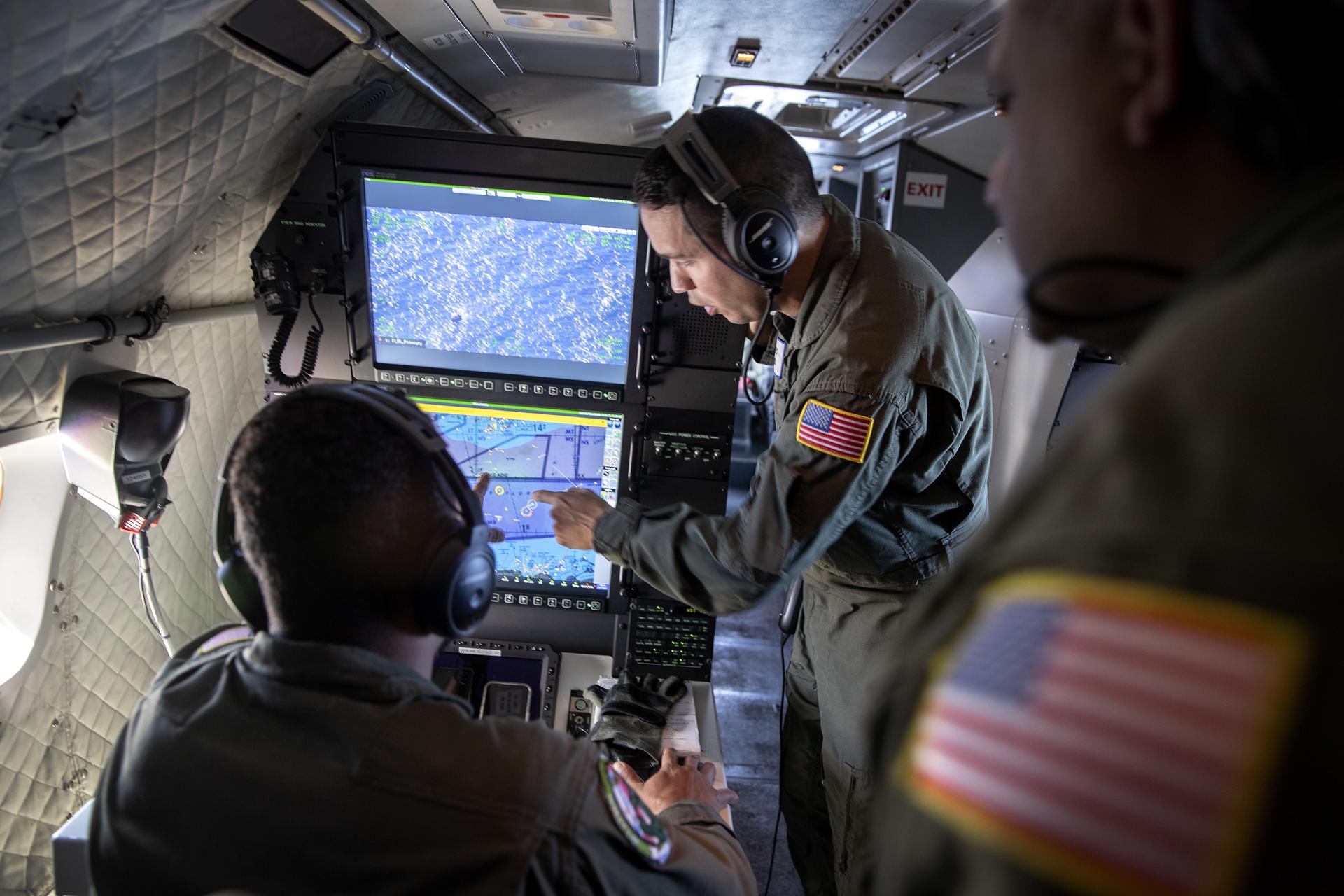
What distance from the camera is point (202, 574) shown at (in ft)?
8.15

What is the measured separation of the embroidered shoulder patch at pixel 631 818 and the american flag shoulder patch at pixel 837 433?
2.33ft

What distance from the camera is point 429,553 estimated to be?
103 cm

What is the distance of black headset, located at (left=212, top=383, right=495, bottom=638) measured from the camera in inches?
39.9

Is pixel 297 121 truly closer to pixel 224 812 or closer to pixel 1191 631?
pixel 224 812

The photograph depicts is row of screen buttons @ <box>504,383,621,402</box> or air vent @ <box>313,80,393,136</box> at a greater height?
air vent @ <box>313,80,393,136</box>

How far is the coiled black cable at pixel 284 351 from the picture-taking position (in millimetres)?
1962

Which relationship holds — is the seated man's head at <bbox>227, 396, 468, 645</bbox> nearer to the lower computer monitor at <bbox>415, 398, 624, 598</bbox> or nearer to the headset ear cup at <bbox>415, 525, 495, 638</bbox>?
the headset ear cup at <bbox>415, 525, 495, 638</bbox>

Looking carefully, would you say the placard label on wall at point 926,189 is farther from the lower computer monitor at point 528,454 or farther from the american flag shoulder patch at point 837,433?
the american flag shoulder patch at point 837,433

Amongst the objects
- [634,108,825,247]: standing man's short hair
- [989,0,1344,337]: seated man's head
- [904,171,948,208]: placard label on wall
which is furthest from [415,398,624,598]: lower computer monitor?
[904,171,948,208]: placard label on wall

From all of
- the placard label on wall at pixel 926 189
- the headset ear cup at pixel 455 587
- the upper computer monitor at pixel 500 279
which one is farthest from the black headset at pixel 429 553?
the placard label on wall at pixel 926 189

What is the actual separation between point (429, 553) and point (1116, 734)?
863mm

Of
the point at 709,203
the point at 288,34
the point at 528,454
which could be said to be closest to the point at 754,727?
the point at 528,454

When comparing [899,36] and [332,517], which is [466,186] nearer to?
[332,517]

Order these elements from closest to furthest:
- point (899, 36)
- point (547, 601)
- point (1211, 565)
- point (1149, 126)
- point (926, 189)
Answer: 1. point (1211, 565)
2. point (1149, 126)
3. point (547, 601)
4. point (899, 36)
5. point (926, 189)
